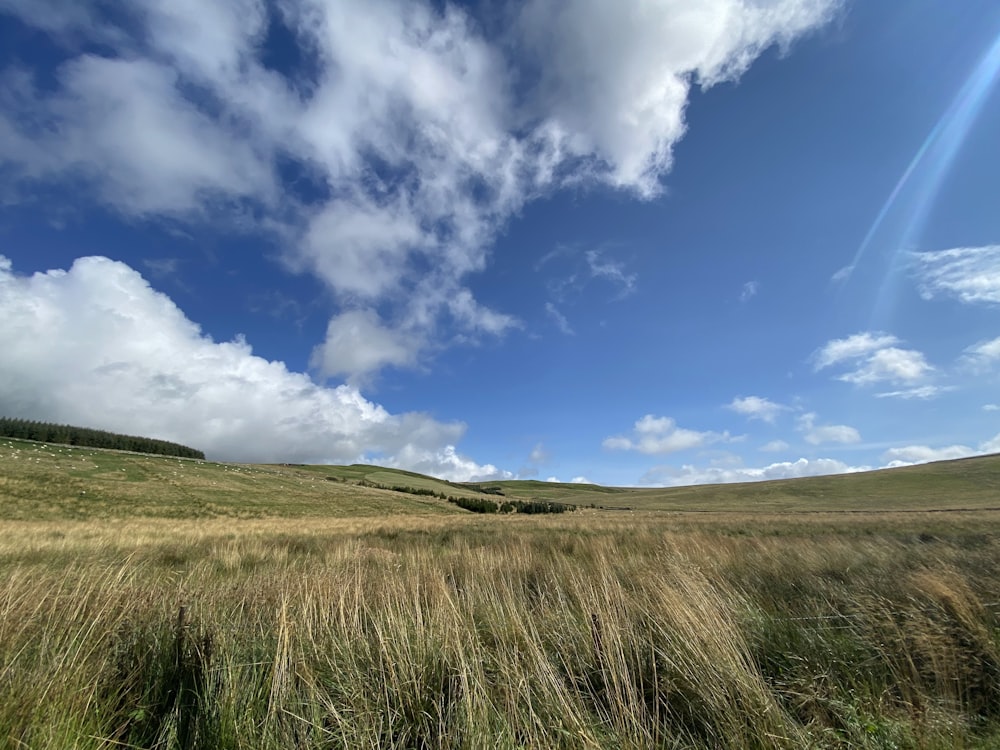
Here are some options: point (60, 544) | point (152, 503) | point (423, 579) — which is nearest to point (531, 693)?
point (423, 579)

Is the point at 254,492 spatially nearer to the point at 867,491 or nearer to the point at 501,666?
the point at 501,666

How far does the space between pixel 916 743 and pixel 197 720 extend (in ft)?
15.6

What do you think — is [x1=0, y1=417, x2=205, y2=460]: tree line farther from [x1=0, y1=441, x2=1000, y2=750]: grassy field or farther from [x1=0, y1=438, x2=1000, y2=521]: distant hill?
[x1=0, y1=441, x2=1000, y2=750]: grassy field

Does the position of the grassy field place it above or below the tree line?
below

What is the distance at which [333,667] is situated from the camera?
3730 millimetres

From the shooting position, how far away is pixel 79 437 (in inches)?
4434

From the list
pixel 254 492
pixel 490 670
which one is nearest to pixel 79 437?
pixel 254 492

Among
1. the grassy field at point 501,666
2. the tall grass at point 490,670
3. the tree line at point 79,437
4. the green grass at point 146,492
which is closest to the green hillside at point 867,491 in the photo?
the green grass at point 146,492

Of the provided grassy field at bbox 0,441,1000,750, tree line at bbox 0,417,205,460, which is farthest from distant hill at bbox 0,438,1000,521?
tree line at bbox 0,417,205,460

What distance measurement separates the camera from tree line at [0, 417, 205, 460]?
10506 centimetres

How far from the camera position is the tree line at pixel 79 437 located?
105 m

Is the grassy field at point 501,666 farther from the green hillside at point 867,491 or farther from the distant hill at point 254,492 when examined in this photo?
the green hillside at point 867,491

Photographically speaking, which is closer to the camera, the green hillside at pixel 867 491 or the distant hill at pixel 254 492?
the distant hill at pixel 254 492

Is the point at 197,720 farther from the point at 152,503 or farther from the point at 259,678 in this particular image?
the point at 152,503
